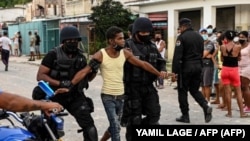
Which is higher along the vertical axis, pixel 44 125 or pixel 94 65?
pixel 94 65

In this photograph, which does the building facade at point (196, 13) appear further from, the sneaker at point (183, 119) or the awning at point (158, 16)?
the sneaker at point (183, 119)

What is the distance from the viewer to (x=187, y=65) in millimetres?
7582

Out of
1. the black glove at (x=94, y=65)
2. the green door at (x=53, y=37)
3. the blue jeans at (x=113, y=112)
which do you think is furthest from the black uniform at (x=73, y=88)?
the green door at (x=53, y=37)

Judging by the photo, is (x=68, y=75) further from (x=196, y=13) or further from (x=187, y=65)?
(x=196, y=13)

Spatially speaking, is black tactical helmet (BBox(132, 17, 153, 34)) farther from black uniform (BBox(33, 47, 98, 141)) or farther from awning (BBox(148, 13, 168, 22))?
awning (BBox(148, 13, 168, 22))

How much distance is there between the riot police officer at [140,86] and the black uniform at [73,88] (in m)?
0.69

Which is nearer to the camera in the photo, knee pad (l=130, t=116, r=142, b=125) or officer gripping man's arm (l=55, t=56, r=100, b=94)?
officer gripping man's arm (l=55, t=56, r=100, b=94)

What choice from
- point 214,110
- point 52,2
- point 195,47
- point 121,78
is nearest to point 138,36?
point 121,78

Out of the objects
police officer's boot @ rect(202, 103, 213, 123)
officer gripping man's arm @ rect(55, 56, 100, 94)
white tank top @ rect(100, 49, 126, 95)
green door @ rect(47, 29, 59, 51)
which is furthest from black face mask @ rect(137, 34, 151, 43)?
green door @ rect(47, 29, 59, 51)

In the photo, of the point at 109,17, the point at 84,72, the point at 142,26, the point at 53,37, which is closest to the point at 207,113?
the point at 142,26

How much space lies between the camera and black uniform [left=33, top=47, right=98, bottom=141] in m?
4.95

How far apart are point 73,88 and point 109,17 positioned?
55.2 ft

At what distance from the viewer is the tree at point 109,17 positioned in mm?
21469

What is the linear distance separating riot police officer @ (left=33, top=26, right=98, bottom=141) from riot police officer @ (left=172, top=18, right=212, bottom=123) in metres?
2.87
